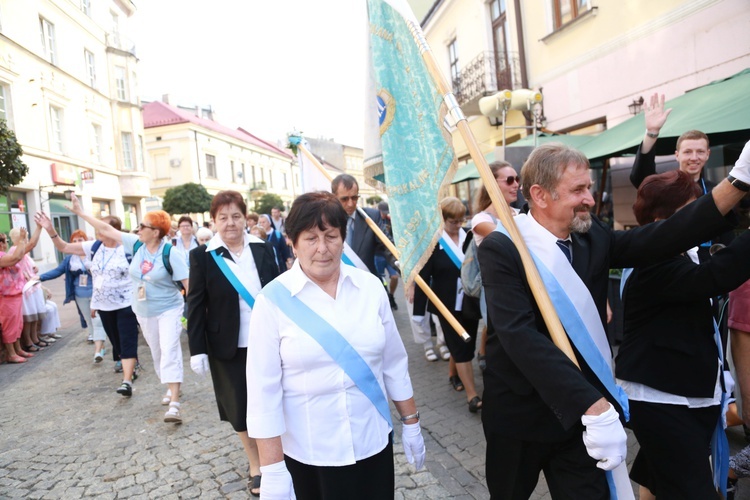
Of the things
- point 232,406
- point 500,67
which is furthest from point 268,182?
point 232,406

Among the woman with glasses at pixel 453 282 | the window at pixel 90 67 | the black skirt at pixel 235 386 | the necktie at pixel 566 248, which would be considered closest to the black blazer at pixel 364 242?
the woman with glasses at pixel 453 282

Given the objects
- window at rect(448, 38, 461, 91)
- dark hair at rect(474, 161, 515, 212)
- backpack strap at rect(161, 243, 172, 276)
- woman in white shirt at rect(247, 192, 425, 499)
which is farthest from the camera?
window at rect(448, 38, 461, 91)

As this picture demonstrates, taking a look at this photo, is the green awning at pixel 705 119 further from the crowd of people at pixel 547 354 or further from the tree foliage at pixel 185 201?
the tree foliage at pixel 185 201

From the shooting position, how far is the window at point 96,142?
83.9 ft

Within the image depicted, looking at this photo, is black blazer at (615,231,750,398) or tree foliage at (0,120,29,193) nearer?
black blazer at (615,231,750,398)

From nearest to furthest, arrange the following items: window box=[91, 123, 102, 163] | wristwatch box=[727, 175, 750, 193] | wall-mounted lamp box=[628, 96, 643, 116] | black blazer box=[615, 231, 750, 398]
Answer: wristwatch box=[727, 175, 750, 193], black blazer box=[615, 231, 750, 398], wall-mounted lamp box=[628, 96, 643, 116], window box=[91, 123, 102, 163]

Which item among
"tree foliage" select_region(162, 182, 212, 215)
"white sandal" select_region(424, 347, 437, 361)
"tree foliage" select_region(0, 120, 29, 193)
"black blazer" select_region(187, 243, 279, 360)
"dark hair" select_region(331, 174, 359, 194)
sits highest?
"tree foliage" select_region(162, 182, 212, 215)

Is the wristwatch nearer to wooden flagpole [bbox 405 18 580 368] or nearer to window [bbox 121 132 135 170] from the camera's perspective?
wooden flagpole [bbox 405 18 580 368]

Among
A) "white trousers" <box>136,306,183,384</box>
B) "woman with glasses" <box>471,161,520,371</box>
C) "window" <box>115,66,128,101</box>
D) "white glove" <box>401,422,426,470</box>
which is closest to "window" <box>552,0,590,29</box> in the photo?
Answer: "woman with glasses" <box>471,161,520,371</box>

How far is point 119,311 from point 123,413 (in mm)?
1276

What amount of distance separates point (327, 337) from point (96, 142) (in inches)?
1149

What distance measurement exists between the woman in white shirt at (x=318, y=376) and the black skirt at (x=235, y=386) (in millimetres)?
1355

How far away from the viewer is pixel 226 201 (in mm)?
3523

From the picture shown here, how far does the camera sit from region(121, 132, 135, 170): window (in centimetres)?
2972
